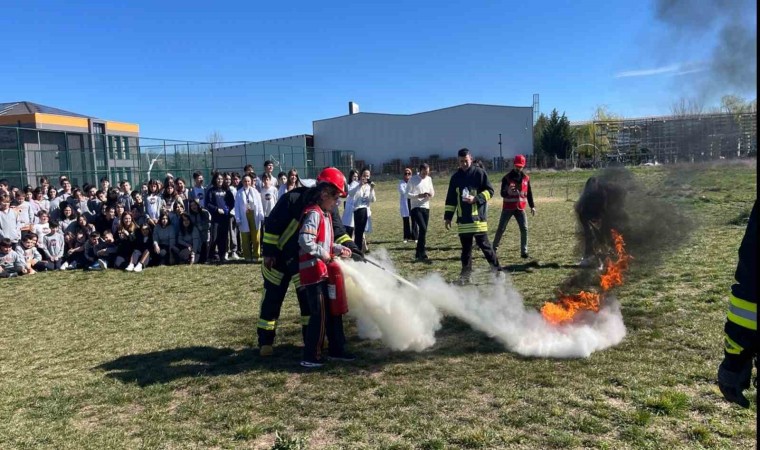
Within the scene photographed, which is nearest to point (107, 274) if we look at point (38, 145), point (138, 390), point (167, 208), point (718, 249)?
point (167, 208)

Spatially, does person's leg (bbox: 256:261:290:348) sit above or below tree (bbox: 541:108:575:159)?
below

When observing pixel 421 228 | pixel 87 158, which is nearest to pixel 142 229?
pixel 421 228

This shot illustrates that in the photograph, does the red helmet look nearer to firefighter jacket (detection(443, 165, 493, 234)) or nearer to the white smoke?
the white smoke

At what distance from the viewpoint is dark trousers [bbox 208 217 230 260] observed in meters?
12.4

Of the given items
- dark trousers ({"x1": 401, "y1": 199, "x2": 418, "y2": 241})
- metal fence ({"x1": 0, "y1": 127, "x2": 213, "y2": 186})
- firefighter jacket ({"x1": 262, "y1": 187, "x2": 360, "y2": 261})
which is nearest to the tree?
metal fence ({"x1": 0, "y1": 127, "x2": 213, "y2": 186})


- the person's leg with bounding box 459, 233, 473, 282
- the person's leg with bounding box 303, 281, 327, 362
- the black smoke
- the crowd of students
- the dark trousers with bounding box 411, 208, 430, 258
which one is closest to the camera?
the person's leg with bounding box 303, 281, 327, 362

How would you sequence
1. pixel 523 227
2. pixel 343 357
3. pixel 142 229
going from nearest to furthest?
pixel 343 357 < pixel 523 227 < pixel 142 229

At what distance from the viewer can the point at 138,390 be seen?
5.07m

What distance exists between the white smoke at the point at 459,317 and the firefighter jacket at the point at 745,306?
9.29ft

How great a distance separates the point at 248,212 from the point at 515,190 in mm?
5916

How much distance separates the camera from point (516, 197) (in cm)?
1031

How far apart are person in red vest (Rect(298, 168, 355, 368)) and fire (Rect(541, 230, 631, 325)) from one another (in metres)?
2.47

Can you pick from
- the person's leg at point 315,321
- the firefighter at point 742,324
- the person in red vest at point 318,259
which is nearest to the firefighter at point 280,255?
the person in red vest at point 318,259

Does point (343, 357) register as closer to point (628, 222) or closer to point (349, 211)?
point (628, 222)
